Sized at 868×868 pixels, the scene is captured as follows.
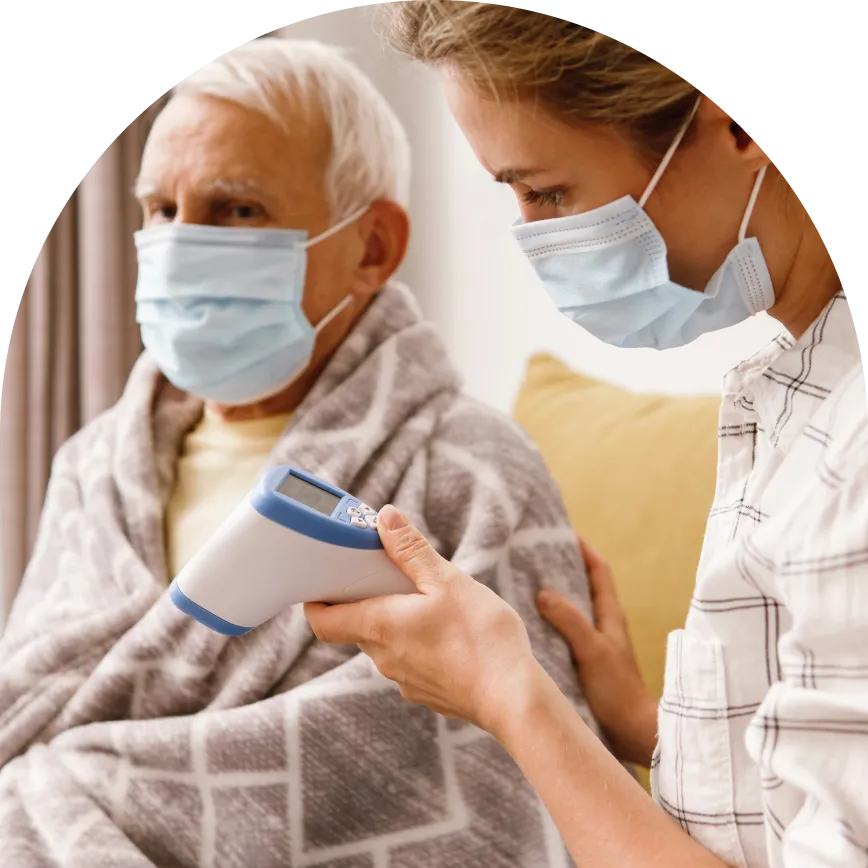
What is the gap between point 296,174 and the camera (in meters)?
0.82

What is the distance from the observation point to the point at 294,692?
0.70 m

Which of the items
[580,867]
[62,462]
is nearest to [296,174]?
[62,462]

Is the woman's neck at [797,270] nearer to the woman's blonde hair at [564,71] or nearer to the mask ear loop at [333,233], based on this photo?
the woman's blonde hair at [564,71]

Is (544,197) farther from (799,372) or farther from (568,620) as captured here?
(568,620)

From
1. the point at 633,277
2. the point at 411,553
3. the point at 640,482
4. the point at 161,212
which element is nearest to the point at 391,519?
the point at 411,553

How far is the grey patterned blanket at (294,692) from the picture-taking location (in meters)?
0.69

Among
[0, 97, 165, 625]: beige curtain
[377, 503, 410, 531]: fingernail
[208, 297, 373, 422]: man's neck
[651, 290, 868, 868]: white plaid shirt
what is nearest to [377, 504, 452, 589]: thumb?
[377, 503, 410, 531]: fingernail

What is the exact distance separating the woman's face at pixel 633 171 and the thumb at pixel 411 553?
0.20m

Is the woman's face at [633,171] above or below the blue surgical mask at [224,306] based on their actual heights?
above

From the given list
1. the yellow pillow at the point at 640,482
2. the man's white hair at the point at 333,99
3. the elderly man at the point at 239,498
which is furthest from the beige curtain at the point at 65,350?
the yellow pillow at the point at 640,482

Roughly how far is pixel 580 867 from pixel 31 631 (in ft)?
1.77

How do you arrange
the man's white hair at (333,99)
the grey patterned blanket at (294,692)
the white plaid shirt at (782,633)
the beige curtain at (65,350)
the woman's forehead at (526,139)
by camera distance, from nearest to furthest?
the white plaid shirt at (782,633) → the woman's forehead at (526,139) → the grey patterned blanket at (294,692) → the man's white hair at (333,99) → the beige curtain at (65,350)

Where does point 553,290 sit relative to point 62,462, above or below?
above

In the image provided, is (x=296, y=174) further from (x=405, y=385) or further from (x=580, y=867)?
(x=580, y=867)
